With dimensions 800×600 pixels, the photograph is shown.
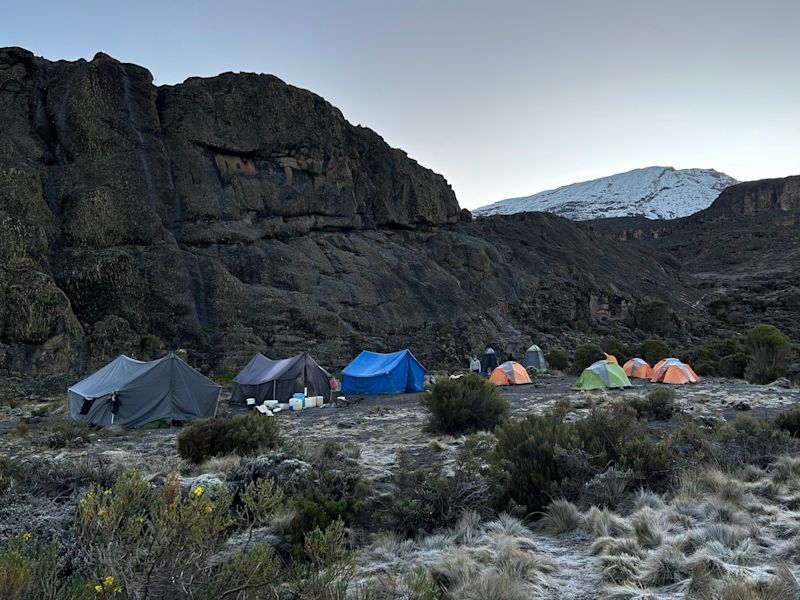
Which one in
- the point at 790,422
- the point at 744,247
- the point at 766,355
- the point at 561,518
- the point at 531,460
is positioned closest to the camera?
the point at 561,518

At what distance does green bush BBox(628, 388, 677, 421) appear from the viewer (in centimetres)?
1290

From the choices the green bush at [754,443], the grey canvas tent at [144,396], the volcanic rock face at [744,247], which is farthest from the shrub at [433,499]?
the volcanic rock face at [744,247]

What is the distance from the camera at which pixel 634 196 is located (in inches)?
6634

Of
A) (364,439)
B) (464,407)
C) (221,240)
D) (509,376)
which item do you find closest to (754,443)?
(464,407)

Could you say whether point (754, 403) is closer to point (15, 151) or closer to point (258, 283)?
point (258, 283)

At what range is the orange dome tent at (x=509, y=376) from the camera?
2675 cm

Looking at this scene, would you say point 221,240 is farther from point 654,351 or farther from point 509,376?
point 654,351

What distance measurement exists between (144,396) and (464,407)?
33.3 ft

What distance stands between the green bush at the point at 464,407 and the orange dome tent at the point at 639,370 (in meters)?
18.0

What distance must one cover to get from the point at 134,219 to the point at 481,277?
98.7 ft

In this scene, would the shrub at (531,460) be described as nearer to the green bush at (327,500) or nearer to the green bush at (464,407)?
the green bush at (327,500)

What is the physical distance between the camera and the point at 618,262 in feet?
215

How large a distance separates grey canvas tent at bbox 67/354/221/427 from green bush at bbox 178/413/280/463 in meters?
7.11

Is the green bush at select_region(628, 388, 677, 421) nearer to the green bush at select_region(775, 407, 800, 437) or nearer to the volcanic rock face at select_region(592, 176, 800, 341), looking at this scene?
the green bush at select_region(775, 407, 800, 437)
